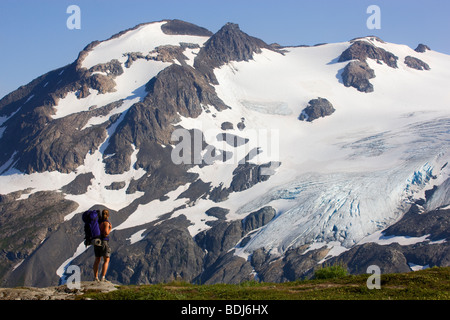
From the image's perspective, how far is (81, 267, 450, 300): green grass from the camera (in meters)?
27.2

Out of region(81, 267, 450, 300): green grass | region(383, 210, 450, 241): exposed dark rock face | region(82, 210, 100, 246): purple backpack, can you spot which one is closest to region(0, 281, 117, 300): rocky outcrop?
region(81, 267, 450, 300): green grass

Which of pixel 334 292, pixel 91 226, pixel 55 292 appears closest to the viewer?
pixel 334 292

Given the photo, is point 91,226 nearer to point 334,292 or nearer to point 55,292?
point 55,292

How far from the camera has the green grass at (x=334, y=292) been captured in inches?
1073

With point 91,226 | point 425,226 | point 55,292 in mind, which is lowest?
point 425,226

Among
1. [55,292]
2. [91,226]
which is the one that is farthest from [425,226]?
[55,292]

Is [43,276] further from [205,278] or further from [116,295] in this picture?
[116,295]

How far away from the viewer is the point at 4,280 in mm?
187500

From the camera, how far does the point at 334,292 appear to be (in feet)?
95.2

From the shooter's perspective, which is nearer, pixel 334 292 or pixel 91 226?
pixel 334 292

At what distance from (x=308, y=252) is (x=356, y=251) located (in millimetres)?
16042

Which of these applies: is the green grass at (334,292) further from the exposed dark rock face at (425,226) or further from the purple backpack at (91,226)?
the exposed dark rock face at (425,226)

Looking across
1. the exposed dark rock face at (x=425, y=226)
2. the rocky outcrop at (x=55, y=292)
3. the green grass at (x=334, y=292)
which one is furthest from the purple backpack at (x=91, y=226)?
the exposed dark rock face at (x=425, y=226)
